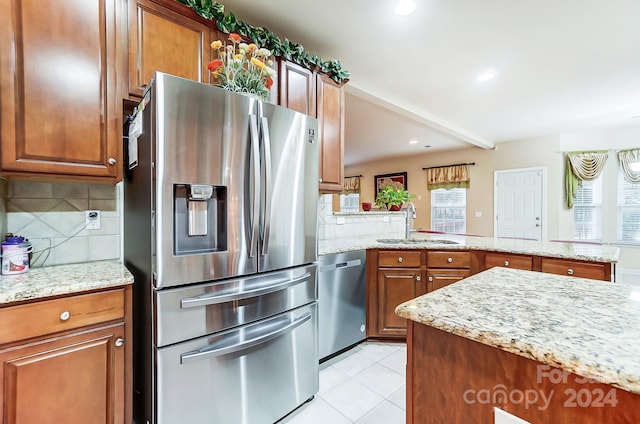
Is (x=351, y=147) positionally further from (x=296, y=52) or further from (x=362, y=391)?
(x=362, y=391)

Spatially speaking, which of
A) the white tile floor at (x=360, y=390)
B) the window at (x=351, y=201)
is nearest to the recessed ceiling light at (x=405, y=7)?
the white tile floor at (x=360, y=390)

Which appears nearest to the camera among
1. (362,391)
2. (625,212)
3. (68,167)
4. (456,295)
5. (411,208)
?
(456,295)

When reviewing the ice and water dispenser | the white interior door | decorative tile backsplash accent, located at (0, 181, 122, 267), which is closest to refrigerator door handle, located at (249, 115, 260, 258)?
the ice and water dispenser

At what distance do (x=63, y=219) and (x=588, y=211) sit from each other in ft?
24.4

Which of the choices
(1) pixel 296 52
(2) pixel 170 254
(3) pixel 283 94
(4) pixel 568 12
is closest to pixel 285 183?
(2) pixel 170 254

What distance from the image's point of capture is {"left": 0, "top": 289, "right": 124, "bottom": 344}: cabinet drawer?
1.00 metres

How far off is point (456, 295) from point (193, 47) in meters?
1.90

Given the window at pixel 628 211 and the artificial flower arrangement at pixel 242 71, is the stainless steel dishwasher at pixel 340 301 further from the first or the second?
the window at pixel 628 211

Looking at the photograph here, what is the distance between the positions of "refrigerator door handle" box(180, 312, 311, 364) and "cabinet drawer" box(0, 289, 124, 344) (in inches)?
14.0

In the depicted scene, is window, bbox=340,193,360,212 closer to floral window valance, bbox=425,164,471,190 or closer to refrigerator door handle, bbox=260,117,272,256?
floral window valance, bbox=425,164,471,190

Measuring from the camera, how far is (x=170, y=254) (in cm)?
122

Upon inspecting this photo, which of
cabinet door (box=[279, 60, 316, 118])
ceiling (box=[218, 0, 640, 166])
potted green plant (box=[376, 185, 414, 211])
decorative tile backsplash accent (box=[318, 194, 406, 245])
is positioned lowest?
decorative tile backsplash accent (box=[318, 194, 406, 245])

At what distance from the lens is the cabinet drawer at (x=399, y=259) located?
2.53 meters

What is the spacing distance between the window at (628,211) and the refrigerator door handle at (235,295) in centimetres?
626
